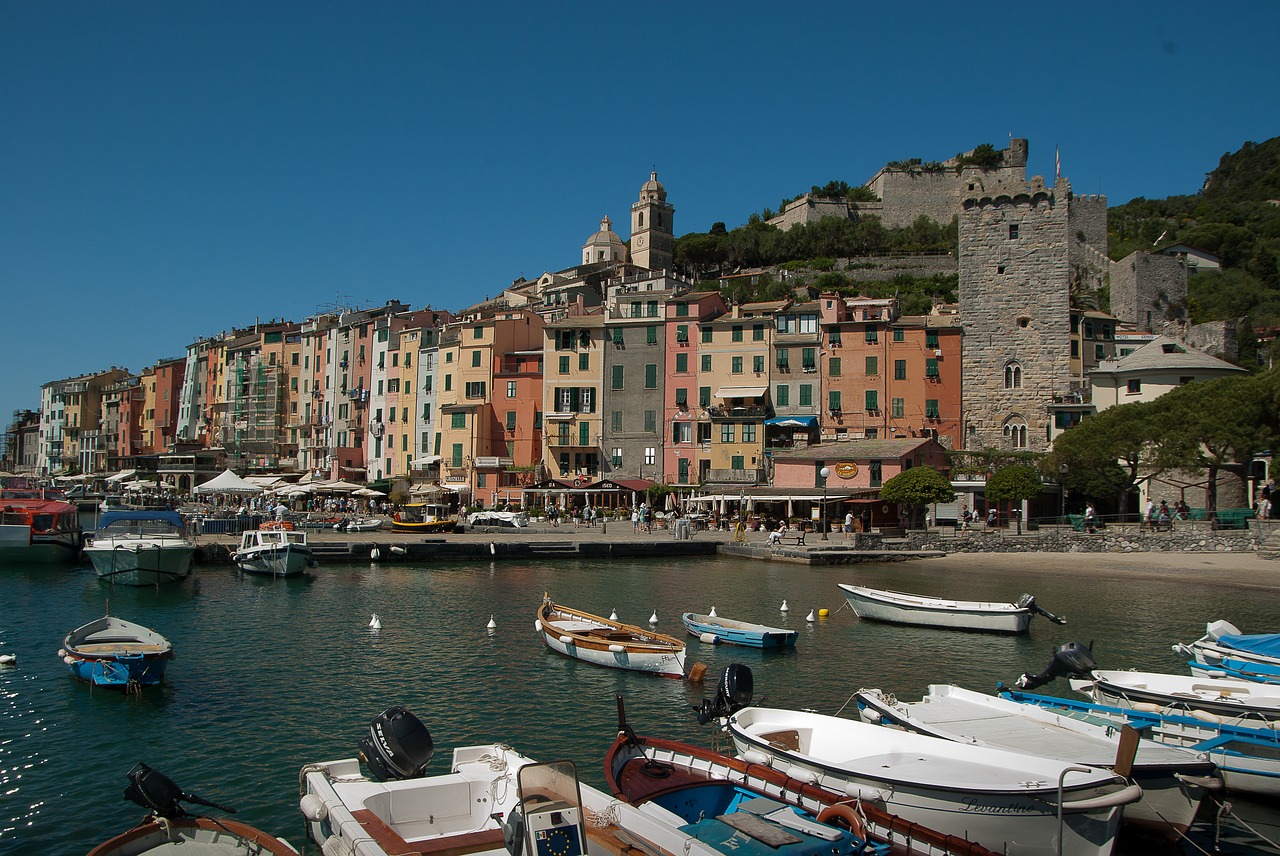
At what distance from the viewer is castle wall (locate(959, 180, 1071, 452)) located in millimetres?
55656

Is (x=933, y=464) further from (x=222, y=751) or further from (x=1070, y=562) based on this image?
(x=222, y=751)

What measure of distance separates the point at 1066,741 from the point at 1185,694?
418 cm

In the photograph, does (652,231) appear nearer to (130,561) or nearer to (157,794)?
(130,561)

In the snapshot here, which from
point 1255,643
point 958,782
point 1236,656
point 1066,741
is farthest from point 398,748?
point 1255,643

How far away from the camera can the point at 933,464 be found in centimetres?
5269

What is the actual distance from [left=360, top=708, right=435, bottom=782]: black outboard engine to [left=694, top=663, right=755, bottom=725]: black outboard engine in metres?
4.24

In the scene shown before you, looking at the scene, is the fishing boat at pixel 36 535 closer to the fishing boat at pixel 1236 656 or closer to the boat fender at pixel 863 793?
the boat fender at pixel 863 793

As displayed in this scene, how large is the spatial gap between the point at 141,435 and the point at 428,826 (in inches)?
4563

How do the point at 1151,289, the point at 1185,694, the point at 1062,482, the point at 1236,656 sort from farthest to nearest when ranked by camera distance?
the point at 1151,289, the point at 1062,482, the point at 1236,656, the point at 1185,694

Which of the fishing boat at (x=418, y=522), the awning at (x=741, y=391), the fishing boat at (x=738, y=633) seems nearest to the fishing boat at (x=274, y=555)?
the fishing boat at (x=418, y=522)

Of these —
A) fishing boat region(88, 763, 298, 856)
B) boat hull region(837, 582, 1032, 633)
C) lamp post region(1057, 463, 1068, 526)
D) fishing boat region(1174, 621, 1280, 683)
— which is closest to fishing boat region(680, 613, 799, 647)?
boat hull region(837, 582, 1032, 633)

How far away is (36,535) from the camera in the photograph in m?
39.8

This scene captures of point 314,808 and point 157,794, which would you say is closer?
point 157,794

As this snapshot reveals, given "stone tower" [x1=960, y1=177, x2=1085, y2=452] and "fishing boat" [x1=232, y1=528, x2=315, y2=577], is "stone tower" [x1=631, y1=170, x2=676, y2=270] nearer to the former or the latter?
"stone tower" [x1=960, y1=177, x2=1085, y2=452]
